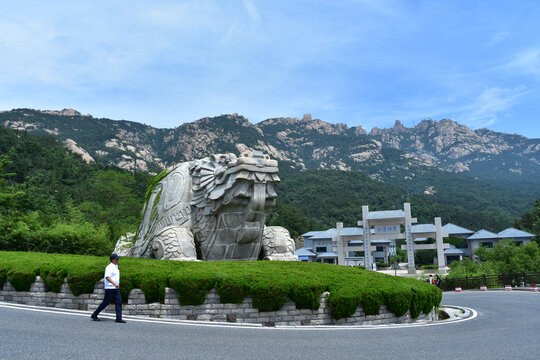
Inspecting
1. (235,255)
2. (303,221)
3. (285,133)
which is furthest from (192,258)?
(285,133)

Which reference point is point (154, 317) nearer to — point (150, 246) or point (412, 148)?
point (150, 246)

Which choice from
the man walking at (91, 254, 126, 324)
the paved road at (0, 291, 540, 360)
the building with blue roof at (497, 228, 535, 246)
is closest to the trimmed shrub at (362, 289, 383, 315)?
the paved road at (0, 291, 540, 360)

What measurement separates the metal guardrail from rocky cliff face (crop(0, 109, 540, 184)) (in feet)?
139

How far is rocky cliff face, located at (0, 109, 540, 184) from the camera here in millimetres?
76625

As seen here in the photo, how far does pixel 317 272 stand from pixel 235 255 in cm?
249

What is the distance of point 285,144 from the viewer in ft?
339

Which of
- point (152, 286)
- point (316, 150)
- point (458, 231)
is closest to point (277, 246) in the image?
point (152, 286)

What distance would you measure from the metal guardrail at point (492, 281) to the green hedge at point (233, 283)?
14.5 metres

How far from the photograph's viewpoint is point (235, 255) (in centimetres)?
1012

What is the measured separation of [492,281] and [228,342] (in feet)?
64.6

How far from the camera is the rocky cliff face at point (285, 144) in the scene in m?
76.6

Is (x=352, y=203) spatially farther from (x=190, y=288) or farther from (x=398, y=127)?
(x=398, y=127)

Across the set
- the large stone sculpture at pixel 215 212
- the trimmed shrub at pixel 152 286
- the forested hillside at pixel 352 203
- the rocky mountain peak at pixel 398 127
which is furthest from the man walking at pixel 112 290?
the rocky mountain peak at pixel 398 127

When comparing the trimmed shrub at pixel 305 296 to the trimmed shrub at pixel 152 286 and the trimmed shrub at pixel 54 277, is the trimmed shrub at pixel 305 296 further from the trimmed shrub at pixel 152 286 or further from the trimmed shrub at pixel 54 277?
the trimmed shrub at pixel 54 277
